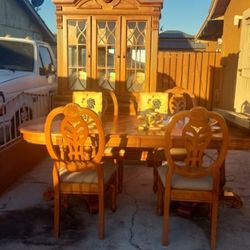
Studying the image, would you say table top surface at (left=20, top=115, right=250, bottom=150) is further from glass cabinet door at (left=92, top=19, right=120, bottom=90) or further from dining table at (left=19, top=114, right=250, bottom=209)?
glass cabinet door at (left=92, top=19, right=120, bottom=90)

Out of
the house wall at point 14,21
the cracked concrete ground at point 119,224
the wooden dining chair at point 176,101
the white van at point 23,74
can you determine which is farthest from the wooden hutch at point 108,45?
the house wall at point 14,21

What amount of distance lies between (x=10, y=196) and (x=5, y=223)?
26.8 inches

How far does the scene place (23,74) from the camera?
18.1 feet

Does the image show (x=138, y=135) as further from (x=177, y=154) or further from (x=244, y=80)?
(x=244, y=80)

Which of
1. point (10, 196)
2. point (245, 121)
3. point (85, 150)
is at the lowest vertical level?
point (10, 196)

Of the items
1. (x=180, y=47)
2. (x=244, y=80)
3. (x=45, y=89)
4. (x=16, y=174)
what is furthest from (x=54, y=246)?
(x=180, y=47)

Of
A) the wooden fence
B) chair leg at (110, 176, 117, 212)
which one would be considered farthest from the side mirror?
chair leg at (110, 176, 117, 212)

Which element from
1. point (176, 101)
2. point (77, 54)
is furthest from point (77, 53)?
point (176, 101)

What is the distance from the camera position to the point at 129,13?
14.9ft

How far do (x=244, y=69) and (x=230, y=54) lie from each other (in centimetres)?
113

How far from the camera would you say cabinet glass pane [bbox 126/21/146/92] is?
4.59m

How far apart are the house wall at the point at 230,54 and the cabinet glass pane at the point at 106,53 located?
380 centimetres

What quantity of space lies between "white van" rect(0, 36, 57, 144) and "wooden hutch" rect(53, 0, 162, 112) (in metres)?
0.82

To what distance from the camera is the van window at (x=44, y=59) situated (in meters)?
6.11
